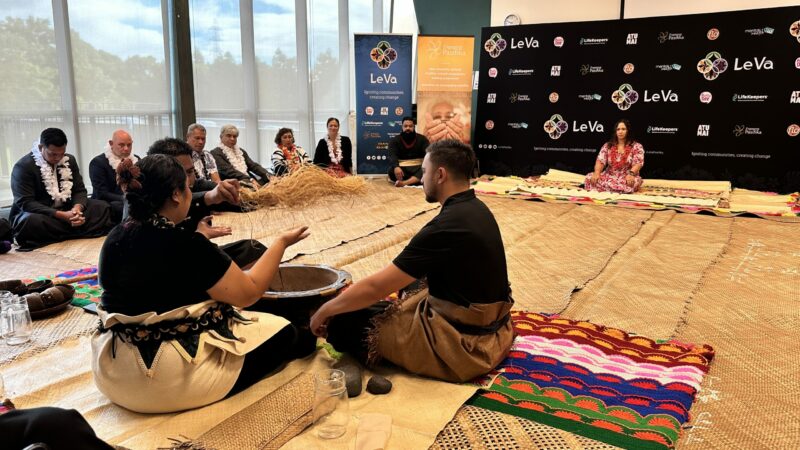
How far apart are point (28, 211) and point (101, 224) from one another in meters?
0.51

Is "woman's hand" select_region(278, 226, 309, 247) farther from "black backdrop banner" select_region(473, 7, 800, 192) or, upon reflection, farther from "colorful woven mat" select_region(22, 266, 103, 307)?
"black backdrop banner" select_region(473, 7, 800, 192)

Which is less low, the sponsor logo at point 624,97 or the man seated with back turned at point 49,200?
the sponsor logo at point 624,97

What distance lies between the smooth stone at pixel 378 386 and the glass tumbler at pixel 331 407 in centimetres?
15

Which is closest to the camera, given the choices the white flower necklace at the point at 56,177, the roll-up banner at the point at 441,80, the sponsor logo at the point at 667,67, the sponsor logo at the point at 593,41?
the white flower necklace at the point at 56,177

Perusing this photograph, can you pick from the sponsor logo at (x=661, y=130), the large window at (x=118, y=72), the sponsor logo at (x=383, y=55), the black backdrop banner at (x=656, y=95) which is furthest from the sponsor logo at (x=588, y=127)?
the large window at (x=118, y=72)

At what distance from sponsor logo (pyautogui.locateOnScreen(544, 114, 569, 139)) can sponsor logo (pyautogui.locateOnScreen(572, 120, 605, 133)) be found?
4.7 inches

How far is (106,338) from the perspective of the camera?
191cm

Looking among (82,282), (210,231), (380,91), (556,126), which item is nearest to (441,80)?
(380,91)

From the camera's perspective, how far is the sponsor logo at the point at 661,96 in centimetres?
751

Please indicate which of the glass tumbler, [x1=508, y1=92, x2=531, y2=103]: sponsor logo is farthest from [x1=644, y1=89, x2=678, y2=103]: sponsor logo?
the glass tumbler

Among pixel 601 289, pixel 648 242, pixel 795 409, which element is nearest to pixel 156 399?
pixel 795 409

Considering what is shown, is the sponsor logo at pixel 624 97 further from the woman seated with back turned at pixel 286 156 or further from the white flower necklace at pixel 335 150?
the woman seated with back turned at pixel 286 156

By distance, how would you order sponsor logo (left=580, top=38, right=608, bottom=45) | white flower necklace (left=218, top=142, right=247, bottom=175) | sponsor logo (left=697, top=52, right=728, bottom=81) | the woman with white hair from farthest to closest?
1. sponsor logo (left=580, top=38, right=608, bottom=45)
2. sponsor logo (left=697, top=52, right=728, bottom=81)
3. white flower necklace (left=218, top=142, right=247, bottom=175)
4. the woman with white hair

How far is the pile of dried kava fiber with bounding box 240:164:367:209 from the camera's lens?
5887mm
